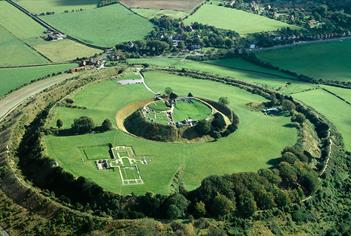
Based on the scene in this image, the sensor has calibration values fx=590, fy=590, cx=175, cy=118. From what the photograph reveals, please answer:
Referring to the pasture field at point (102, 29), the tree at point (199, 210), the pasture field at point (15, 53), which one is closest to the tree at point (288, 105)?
the tree at point (199, 210)

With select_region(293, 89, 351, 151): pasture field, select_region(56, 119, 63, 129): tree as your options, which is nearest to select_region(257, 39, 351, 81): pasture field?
select_region(293, 89, 351, 151): pasture field

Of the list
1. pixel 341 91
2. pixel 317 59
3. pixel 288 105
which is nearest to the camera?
pixel 288 105

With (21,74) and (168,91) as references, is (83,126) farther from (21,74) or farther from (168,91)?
(21,74)

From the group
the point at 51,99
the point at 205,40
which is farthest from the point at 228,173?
the point at 205,40

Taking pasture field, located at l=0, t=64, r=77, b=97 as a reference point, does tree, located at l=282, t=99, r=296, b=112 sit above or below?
above

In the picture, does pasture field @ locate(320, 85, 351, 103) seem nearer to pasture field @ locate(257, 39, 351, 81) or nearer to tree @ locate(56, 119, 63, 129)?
pasture field @ locate(257, 39, 351, 81)

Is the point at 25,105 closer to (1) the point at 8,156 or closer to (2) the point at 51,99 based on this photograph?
(2) the point at 51,99

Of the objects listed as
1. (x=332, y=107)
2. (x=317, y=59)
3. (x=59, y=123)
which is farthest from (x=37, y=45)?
(x=332, y=107)
